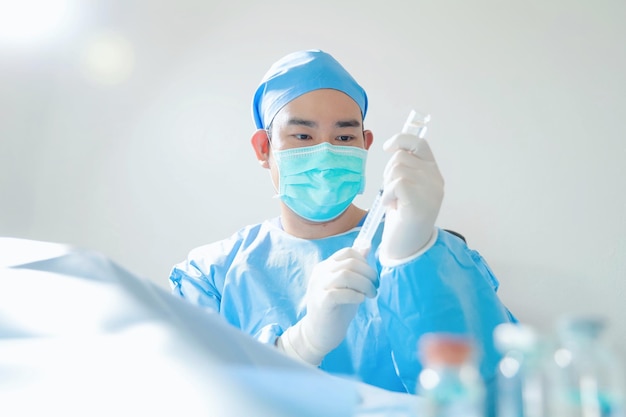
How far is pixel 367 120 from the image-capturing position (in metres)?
2.27

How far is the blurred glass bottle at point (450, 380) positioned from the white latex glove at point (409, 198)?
68 centimetres

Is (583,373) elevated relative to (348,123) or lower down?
lower down

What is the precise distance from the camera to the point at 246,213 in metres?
2.36

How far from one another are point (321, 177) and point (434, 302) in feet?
1.74

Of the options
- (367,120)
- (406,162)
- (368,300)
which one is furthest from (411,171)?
(367,120)

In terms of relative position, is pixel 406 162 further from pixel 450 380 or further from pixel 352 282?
pixel 450 380

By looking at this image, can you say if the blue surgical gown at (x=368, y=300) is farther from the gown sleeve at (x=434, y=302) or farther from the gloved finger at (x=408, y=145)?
the gloved finger at (x=408, y=145)

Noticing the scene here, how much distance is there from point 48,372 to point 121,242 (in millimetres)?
1782

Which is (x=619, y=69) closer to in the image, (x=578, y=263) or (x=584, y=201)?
(x=584, y=201)

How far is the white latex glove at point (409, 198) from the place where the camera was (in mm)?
1163

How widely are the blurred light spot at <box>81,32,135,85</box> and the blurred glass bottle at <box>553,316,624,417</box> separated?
219 centimetres

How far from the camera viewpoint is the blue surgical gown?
1.16 meters

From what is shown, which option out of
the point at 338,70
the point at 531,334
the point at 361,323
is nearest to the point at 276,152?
the point at 338,70

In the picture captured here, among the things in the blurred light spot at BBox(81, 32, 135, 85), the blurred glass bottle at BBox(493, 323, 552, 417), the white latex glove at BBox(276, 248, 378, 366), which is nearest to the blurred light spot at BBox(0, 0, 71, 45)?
the blurred light spot at BBox(81, 32, 135, 85)
